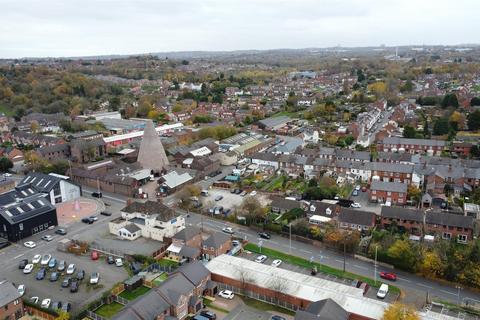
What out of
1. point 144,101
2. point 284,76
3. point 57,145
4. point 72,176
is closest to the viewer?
point 72,176

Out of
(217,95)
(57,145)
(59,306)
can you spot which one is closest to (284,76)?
(217,95)

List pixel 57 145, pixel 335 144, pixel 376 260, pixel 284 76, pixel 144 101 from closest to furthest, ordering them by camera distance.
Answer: pixel 376 260
pixel 57 145
pixel 335 144
pixel 144 101
pixel 284 76

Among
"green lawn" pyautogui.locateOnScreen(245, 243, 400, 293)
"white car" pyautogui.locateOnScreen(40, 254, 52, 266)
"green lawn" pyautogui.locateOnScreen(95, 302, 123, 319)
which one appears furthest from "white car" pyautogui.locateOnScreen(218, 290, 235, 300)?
"white car" pyautogui.locateOnScreen(40, 254, 52, 266)

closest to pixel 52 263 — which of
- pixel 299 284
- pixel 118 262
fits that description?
pixel 118 262

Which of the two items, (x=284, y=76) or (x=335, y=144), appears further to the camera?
(x=284, y=76)

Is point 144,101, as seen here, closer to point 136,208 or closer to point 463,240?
point 136,208

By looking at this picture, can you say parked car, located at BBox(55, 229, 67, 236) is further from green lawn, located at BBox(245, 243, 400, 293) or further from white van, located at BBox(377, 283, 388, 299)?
white van, located at BBox(377, 283, 388, 299)

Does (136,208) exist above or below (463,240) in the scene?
above
